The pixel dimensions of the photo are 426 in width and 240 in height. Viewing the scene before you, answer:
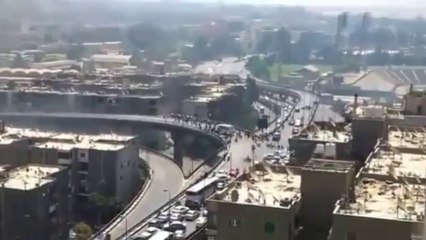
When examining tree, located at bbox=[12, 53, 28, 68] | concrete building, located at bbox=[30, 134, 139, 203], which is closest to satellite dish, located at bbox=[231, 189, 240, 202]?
concrete building, located at bbox=[30, 134, 139, 203]

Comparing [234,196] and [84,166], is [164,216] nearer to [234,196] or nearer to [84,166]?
[84,166]

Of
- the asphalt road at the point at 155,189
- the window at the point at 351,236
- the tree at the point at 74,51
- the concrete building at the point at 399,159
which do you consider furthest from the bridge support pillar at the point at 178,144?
the window at the point at 351,236

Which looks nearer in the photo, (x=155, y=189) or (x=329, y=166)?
(x=329, y=166)

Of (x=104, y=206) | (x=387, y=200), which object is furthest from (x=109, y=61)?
(x=387, y=200)

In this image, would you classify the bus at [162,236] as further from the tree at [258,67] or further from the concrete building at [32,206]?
the tree at [258,67]

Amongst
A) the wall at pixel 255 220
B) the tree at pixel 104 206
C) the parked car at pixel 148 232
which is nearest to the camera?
the wall at pixel 255 220

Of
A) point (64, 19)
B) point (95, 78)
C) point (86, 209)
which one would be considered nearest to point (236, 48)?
point (64, 19)
